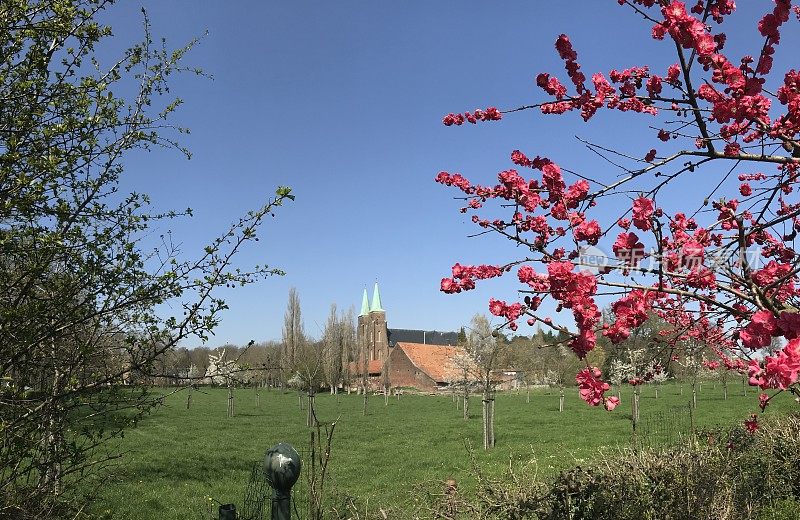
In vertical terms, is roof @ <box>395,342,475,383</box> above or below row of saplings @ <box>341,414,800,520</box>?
below

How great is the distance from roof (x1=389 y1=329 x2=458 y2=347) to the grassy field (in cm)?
4738

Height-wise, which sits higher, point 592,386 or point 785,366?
point 785,366

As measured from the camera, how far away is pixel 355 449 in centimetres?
1445

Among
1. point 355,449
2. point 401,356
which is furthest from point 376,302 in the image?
point 355,449

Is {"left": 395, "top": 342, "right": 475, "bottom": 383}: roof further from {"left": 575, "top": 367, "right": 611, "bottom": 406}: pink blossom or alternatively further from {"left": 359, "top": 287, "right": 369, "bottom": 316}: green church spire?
{"left": 575, "top": 367, "right": 611, "bottom": 406}: pink blossom

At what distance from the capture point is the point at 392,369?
5878 cm

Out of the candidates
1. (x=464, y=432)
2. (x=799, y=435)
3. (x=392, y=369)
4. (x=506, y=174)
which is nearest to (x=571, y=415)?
(x=464, y=432)

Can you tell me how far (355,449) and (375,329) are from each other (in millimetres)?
55421

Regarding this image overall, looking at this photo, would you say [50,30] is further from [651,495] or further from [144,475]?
[144,475]

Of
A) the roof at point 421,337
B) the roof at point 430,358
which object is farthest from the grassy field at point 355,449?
the roof at point 421,337

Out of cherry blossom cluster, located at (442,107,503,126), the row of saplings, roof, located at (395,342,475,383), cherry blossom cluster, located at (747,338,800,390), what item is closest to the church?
roof, located at (395,342,475,383)

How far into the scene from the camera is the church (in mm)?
53094

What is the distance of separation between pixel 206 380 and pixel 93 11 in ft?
8.00

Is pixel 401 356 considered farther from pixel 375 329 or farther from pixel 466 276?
pixel 466 276
